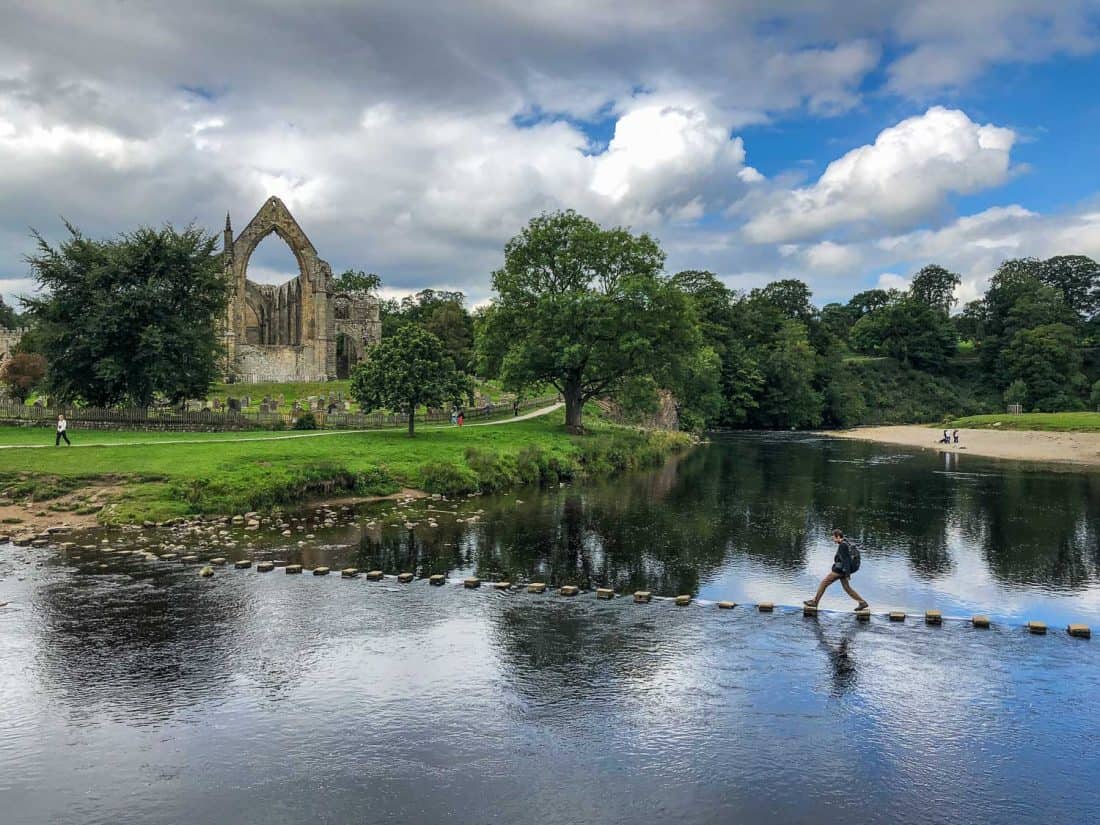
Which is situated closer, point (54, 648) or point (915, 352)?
point (54, 648)

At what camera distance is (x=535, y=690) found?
13641 millimetres

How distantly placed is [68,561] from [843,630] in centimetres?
2021

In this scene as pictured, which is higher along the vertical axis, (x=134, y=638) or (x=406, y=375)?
(x=406, y=375)

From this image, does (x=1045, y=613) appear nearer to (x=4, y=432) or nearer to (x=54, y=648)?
Result: (x=54, y=648)

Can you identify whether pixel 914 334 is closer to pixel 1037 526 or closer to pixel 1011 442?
pixel 1011 442

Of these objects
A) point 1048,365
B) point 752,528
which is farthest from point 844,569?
point 1048,365

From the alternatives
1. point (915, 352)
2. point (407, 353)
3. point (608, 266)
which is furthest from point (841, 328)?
point (407, 353)

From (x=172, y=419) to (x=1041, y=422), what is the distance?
85491mm

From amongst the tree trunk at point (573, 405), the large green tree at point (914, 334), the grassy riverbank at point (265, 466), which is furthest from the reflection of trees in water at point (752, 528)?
the large green tree at point (914, 334)

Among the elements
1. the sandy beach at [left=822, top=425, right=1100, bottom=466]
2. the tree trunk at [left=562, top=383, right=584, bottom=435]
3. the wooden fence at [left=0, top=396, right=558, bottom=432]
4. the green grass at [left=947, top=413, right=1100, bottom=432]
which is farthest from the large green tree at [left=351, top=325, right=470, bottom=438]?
the green grass at [left=947, top=413, right=1100, bottom=432]

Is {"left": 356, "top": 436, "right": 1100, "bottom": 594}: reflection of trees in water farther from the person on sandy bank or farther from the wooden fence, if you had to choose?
the wooden fence

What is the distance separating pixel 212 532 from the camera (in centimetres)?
2584

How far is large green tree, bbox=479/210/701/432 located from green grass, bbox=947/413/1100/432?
1952 inches

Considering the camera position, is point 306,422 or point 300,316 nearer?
point 306,422
